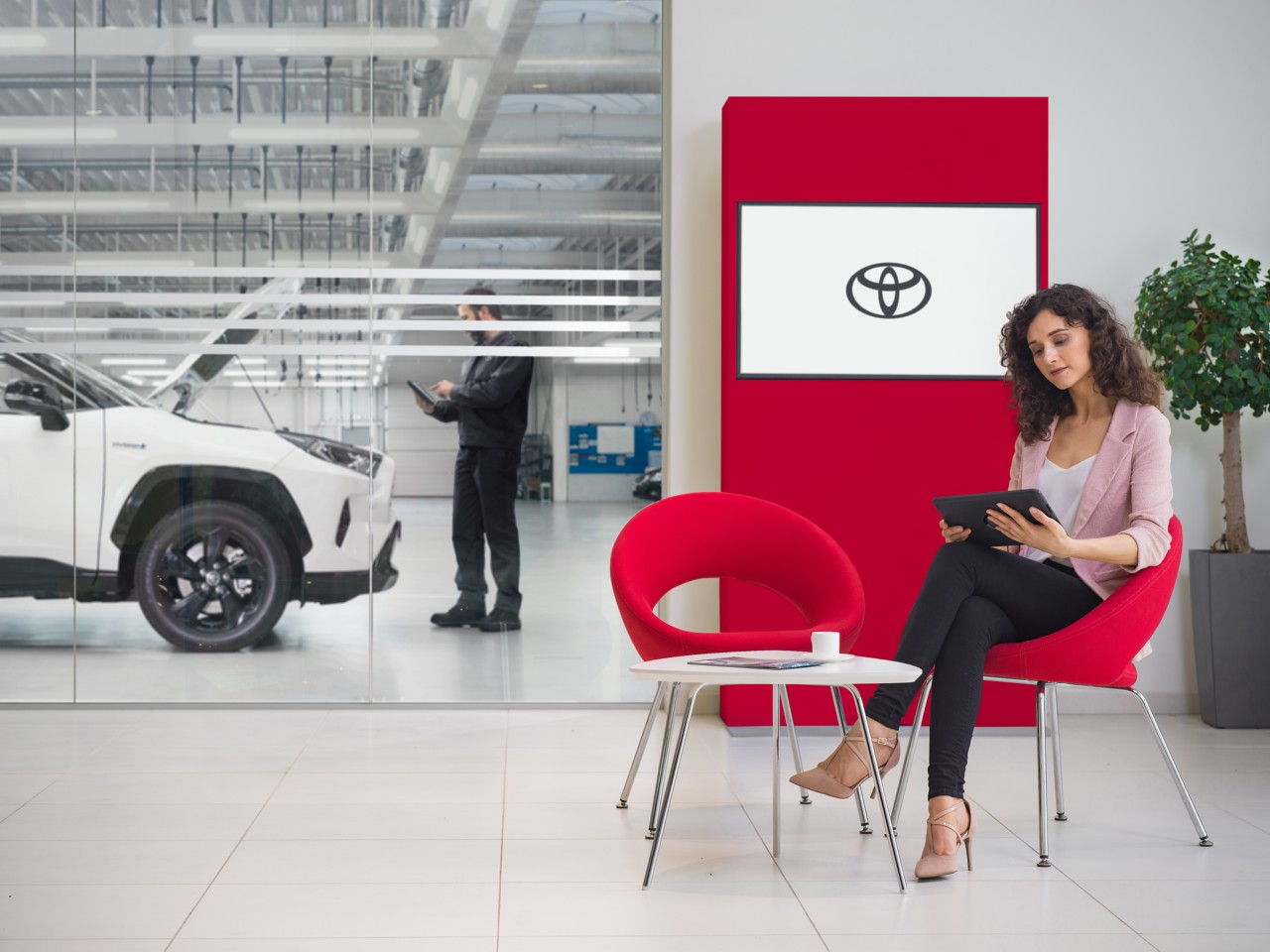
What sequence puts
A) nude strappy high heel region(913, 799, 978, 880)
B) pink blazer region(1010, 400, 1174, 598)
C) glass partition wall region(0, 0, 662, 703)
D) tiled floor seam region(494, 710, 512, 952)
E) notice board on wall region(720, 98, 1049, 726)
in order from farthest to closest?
1. glass partition wall region(0, 0, 662, 703)
2. notice board on wall region(720, 98, 1049, 726)
3. pink blazer region(1010, 400, 1174, 598)
4. nude strappy high heel region(913, 799, 978, 880)
5. tiled floor seam region(494, 710, 512, 952)

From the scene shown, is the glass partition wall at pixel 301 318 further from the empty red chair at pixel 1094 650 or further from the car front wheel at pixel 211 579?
the empty red chair at pixel 1094 650

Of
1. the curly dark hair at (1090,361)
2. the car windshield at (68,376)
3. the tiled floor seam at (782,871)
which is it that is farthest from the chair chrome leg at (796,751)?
the car windshield at (68,376)

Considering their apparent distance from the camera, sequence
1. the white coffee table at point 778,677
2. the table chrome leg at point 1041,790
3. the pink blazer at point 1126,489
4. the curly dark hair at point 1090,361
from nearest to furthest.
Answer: the white coffee table at point 778,677 < the table chrome leg at point 1041,790 < the pink blazer at point 1126,489 < the curly dark hair at point 1090,361

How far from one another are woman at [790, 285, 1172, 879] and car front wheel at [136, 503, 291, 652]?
8.26 feet

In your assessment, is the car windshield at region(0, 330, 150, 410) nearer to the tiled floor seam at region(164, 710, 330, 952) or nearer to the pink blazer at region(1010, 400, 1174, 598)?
the tiled floor seam at region(164, 710, 330, 952)

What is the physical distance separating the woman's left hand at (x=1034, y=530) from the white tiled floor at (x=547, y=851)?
70 cm

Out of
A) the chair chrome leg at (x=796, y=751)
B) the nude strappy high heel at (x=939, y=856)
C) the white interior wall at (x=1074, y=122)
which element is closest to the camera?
the nude strappy high heel at (x=939, y=856)

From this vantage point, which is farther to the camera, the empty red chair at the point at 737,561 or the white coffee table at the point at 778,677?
the empty red chair at the point at 737,561

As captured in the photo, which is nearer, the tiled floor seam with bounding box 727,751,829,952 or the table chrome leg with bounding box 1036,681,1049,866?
the tiled floor seam with bounding box 727,751,829,952

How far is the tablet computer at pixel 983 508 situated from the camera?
267cm

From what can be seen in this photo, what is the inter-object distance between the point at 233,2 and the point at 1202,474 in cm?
389

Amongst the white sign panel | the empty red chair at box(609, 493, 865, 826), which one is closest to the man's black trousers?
the white sign panel

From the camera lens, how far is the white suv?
14.8ft

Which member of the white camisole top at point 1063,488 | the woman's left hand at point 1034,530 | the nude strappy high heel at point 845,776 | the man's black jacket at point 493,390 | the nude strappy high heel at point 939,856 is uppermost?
the man's black jacket at point 493,390
